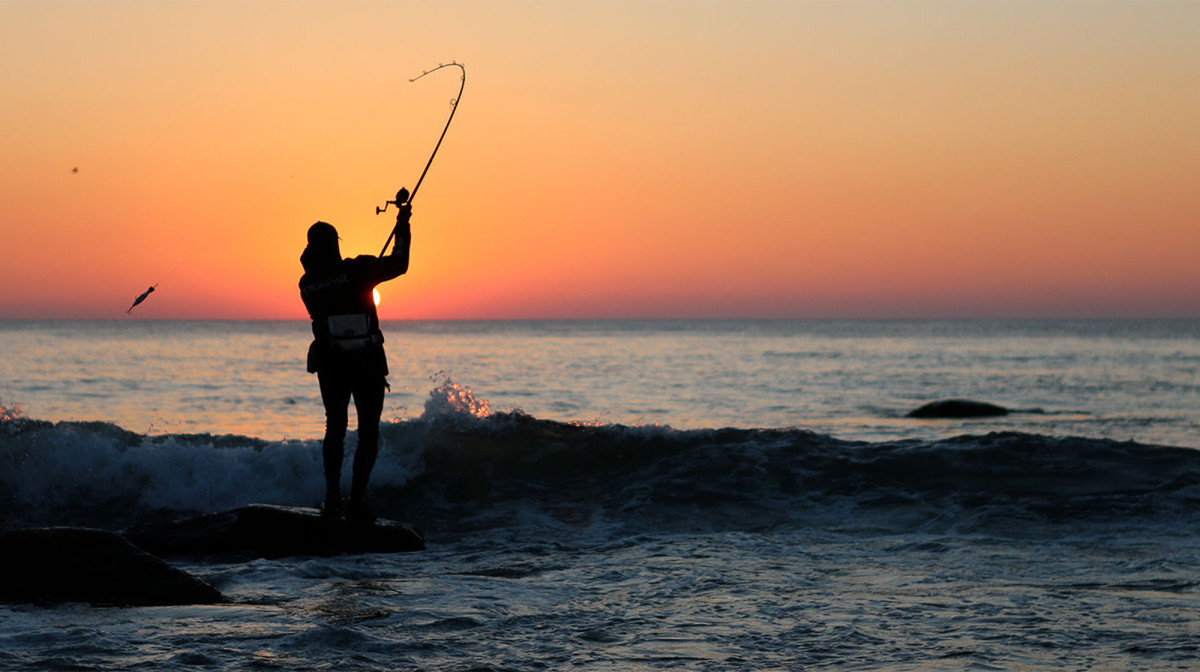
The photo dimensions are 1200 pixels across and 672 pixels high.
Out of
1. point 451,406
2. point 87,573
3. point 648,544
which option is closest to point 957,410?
point 451,406

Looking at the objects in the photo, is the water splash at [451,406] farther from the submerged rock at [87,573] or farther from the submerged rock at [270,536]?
the submerged rock at [87,573]

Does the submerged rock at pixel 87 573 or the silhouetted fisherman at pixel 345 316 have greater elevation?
the silhouetted fisherman at pixel 345 316

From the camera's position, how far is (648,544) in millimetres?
7422

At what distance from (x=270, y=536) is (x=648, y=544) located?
2.59m

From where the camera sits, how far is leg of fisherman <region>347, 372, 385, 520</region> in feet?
22.3

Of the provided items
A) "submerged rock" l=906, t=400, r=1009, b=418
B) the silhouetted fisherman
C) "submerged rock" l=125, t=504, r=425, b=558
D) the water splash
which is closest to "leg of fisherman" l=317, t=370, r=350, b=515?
the silhouetted fisherman

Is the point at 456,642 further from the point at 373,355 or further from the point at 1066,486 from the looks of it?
the point at 1066,486

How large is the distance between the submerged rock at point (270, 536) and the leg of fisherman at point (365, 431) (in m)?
0.16

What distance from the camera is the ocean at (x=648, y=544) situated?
4555 millimetres

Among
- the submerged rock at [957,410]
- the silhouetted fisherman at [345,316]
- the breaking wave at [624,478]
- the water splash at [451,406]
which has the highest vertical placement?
the silhouetted fisherman at [345,316]

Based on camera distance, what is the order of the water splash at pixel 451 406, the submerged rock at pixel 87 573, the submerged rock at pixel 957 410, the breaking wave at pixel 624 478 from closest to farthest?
1. the submerged rock at pixel 87 573
2. the breaking wave at pixel 624 478
3. the water splash at pixel 451 406
4. the submerged rock at pixel 957 410

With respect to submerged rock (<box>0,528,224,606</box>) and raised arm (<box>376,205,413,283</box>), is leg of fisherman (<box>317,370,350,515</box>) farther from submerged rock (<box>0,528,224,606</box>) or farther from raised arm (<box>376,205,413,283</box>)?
submerged rock (<box>0,528,224,606</box>)

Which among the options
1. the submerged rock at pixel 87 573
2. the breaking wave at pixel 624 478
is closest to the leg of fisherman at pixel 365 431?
the breaking wave at pixel 624 478

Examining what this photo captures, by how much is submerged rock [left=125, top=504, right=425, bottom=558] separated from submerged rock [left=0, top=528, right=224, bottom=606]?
47.7 inches
